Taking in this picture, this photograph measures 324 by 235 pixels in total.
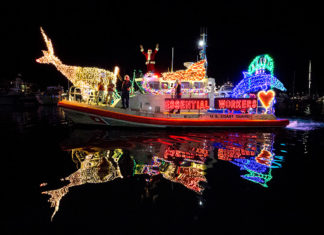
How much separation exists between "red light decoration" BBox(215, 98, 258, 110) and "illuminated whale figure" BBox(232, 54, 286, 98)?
55cm

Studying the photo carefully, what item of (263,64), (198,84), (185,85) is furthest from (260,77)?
(185,85)

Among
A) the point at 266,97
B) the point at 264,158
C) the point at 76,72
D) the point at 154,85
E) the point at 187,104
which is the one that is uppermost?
the point at 76,72

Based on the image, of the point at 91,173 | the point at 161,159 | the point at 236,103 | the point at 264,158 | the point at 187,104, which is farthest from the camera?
the point at 236,103

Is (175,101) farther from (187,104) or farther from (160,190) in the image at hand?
(160,190)

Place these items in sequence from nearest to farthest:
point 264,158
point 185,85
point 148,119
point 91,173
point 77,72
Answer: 1. point 91,173
2. point 264,158
3. point 148,119
4. point 77,72
5. point 185,85

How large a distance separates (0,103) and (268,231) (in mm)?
58208

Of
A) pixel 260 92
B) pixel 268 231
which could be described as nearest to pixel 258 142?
pixel 260 92

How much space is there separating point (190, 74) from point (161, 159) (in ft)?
22.3

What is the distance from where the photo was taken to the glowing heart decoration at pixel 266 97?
1230 centimetres

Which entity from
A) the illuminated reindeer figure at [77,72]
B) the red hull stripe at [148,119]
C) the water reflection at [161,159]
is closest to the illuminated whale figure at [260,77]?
the red hull stripe at [148,119]

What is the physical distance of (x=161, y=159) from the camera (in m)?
6.02

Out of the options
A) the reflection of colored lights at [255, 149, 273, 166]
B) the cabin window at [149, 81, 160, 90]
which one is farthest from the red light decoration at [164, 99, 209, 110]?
the reflection of colored lights at [255, 149, 273, 166]

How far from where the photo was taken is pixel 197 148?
7395mm

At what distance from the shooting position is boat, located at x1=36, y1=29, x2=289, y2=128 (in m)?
11.1
